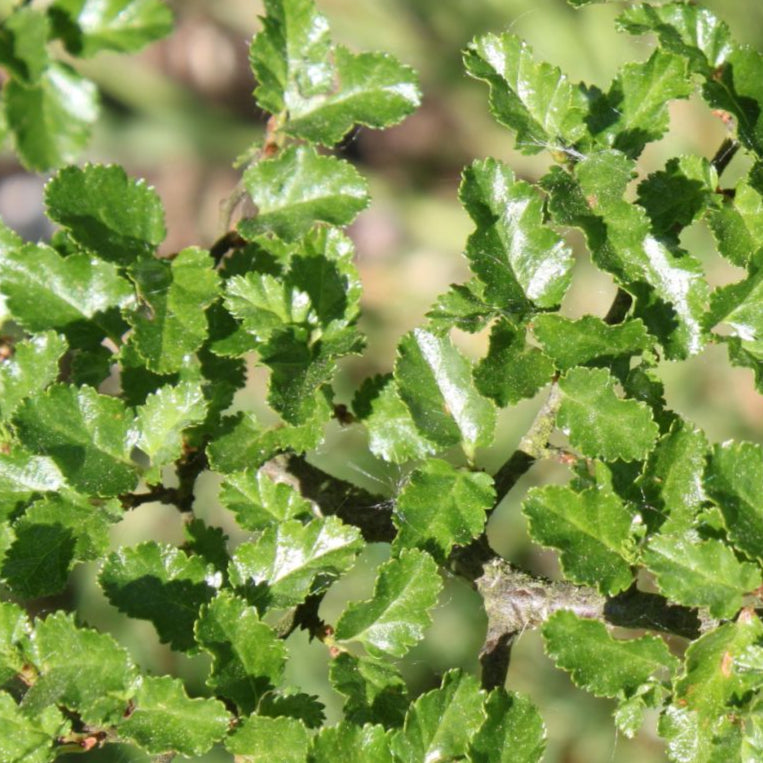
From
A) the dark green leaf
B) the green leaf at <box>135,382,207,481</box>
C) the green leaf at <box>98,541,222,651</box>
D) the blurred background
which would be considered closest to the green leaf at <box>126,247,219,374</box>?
the green leaf at <box>135,382,207,481</box>

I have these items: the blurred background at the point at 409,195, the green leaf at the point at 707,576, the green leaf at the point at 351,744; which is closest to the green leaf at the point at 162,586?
the green leaf at the point at 351,744

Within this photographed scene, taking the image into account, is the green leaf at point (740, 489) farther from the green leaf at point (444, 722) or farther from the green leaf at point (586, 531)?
the green leaf at point (444, 722)

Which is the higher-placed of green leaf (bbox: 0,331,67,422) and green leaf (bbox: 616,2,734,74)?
green leaf (bbox: 616,2,734,74)

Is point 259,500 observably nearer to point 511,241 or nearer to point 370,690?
point 370,690

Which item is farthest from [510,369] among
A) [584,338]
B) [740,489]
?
[740,489]

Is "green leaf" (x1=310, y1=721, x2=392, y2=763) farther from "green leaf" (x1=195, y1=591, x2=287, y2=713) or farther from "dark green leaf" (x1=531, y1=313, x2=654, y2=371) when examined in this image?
"dark green leaf" (x1=531, y1=313, x2=654, y2=371)
